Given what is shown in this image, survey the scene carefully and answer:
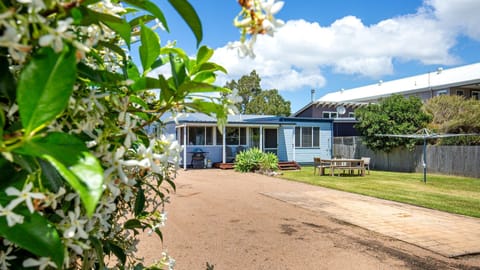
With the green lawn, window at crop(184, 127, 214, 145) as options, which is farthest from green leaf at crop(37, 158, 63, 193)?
window at crop(184, 127, 214, 145)

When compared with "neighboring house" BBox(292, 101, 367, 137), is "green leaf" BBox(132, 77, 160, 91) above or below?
below

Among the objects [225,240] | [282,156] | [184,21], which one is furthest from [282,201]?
[282,156]

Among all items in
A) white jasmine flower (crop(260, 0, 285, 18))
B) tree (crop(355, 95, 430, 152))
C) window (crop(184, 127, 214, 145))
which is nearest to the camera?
white jasmine flower (crop(260, 0, 285, 18))

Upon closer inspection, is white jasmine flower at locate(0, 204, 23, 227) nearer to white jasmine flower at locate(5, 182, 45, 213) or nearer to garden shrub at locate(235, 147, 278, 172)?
white jasmine flower at locate(5, 182, 45, 213)

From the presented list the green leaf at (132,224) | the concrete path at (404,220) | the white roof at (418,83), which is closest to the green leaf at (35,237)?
the green leaf at (132,224)

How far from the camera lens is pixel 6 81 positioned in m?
0.63

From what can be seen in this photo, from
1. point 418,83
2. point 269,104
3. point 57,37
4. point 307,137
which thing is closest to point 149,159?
point 57,37

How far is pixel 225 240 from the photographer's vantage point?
553cm

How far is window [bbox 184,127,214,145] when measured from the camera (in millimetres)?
20516

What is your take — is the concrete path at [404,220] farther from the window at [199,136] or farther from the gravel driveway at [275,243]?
the window at [199,136]

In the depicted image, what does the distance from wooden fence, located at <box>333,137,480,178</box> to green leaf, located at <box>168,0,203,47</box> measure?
1825 centimetres

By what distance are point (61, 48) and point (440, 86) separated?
31368mm

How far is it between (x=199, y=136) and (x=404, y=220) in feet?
48.3

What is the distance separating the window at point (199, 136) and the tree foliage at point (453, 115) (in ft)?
40.5
